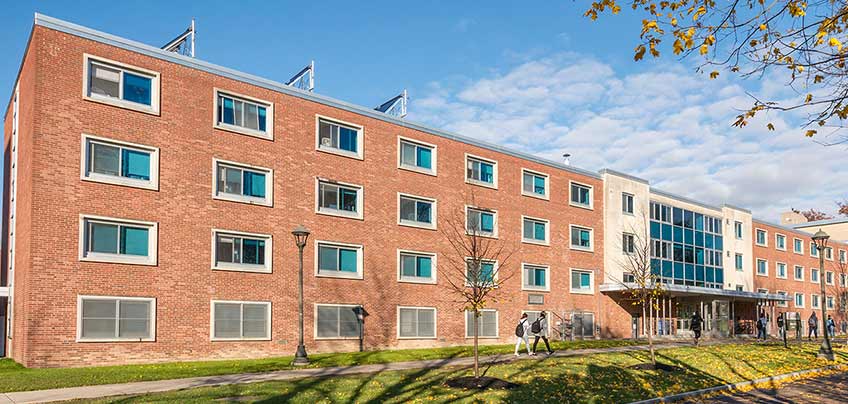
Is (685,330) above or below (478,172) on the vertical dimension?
below

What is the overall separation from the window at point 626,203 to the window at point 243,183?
25045 mm

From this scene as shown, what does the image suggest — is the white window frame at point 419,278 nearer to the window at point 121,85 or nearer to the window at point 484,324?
the window at point 484,324

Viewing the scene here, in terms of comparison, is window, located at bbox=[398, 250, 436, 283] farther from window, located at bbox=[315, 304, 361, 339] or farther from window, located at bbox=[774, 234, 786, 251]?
window, located at bbox=[774, 234, 786, 251]

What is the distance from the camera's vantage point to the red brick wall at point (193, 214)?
2272 centimetres

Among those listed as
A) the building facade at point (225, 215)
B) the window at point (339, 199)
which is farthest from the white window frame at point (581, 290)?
the window at point (339, 199)

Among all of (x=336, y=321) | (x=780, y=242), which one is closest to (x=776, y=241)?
(x=780, y=242)

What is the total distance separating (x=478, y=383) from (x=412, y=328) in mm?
16354

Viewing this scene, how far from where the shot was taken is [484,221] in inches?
1463

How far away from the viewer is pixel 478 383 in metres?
16.7

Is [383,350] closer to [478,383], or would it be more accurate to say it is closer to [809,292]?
[478,383]

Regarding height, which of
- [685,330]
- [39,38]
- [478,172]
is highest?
[39,38]

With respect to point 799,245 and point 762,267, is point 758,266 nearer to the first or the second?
point 762,267

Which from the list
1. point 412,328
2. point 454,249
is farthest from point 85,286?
point 454,249

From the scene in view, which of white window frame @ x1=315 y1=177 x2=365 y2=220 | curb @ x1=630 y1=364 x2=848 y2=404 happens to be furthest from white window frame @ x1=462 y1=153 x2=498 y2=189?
curb @ x1=630 y1=364 x2=848 y2=404
